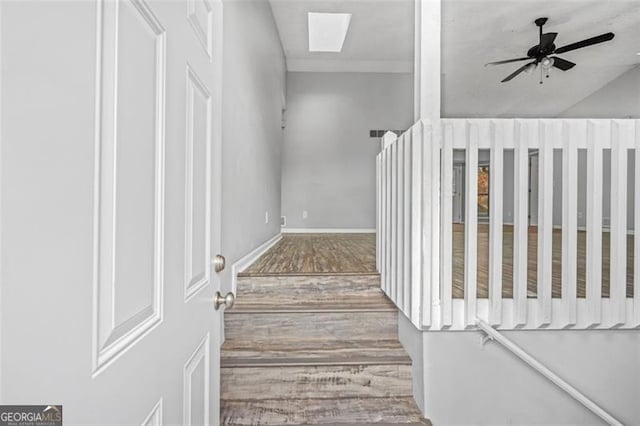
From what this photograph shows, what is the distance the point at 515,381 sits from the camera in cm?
169

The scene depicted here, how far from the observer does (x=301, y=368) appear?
Answer: 1838 mm

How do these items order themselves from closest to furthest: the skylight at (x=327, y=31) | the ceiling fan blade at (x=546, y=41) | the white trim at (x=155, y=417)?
the white trim at (x=155, y=417) < the ceiling fan blade at (x=546, y=41) < the skylight at (x=327, y=31)

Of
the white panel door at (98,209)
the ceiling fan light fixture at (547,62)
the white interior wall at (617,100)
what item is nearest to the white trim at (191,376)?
the white panel door at (98,209)

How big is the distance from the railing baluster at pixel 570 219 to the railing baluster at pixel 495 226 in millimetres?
283

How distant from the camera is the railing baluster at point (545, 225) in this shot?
5.54 feet

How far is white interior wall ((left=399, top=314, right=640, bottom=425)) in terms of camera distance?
1.69m

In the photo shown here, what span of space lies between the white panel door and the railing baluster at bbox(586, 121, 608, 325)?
171cm

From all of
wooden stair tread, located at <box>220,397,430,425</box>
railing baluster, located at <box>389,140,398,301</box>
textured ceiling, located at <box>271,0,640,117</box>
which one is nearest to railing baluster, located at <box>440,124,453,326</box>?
railing baluster, located at <box>389,140,398,301</box>

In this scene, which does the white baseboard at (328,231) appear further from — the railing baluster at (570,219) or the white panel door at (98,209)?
the white panel door at (98,209)

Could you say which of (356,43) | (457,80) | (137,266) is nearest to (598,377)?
(137,266)

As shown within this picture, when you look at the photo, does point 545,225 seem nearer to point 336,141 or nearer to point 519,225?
point 519,225

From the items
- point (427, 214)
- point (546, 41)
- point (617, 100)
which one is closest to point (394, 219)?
point (427, 214)

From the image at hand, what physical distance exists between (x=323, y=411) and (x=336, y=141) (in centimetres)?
529

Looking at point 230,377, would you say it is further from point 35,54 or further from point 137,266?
point 35,54
